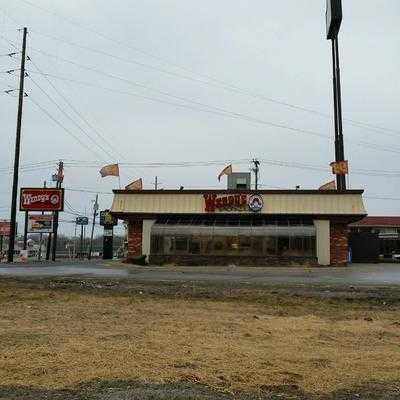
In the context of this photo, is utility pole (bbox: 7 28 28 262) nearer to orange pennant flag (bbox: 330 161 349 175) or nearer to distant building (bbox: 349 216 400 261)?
orange pennant flag (bbox: 330 161 349 175)

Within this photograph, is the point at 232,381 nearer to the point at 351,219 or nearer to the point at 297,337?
the point at 297,337

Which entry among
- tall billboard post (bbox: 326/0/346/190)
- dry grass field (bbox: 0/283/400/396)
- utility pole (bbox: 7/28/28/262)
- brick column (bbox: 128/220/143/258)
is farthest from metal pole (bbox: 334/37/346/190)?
dry grass field (bbox: 0/283/400/396)

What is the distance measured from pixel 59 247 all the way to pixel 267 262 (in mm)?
161581

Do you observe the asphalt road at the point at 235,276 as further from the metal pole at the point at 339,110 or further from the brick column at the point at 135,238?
the metal pole at the point at 339,110

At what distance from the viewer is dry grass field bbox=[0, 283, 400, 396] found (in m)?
6.55

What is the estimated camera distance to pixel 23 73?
42.2m

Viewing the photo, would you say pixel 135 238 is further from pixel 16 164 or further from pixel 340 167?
pixel 340 167

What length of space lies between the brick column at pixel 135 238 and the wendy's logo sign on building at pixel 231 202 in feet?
14.3

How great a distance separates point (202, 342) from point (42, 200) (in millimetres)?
34988

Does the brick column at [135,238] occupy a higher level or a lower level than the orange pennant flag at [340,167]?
lower

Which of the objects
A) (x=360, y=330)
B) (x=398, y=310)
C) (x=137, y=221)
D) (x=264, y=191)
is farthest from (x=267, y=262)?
(x=360, y=330)

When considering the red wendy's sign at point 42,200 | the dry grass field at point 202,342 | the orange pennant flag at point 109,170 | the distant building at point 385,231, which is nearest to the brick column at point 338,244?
the orange pennant flag at point 109,170

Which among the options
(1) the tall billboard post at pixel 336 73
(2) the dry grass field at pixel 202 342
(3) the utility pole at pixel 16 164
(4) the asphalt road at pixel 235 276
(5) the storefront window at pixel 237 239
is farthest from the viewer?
(1) the tall billboard post at pixel 336 73

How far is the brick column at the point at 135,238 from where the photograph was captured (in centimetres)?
3469
